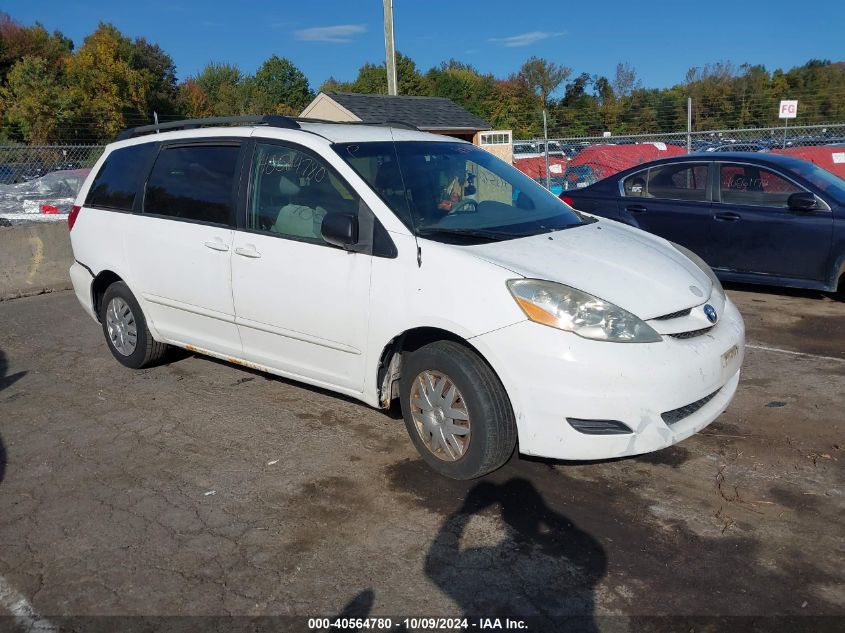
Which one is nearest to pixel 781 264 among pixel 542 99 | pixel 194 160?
pixel 194 160

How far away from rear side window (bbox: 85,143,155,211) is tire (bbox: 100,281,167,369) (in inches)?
25.4

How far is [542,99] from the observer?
161 feet

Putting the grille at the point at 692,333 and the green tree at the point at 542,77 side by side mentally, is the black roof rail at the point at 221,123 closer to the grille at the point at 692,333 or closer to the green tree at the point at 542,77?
the grille at the point at 692,333

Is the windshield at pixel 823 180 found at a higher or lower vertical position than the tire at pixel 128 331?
higher

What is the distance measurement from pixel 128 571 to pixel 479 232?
241 cm

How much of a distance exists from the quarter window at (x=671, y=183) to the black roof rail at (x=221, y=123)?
486 cm

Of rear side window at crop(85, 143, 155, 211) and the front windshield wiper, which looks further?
rear side window at crop(85, 143, 155, 211)

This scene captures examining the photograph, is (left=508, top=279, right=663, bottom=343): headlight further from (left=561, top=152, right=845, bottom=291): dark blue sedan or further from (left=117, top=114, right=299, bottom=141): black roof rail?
(left=561, top=152, right=845, bottom=291): dark blue sedan

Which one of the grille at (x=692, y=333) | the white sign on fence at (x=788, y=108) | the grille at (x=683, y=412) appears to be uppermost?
the white sign on fence at (x=788, y=108)

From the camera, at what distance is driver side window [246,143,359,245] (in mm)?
4324

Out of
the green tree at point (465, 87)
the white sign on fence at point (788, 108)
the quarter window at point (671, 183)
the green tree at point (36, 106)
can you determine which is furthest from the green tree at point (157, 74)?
the quarter window at point (671, 183)

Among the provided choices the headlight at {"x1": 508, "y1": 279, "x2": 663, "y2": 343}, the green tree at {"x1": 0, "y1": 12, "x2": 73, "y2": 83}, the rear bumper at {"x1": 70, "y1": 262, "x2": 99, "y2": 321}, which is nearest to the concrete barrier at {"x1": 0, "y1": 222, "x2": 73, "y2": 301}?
the rear bumper at {"x1": 70, "y1": 262, "x2": 99, "y2": 321}

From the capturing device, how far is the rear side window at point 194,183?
4879 millimetres

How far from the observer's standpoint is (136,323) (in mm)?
5715
